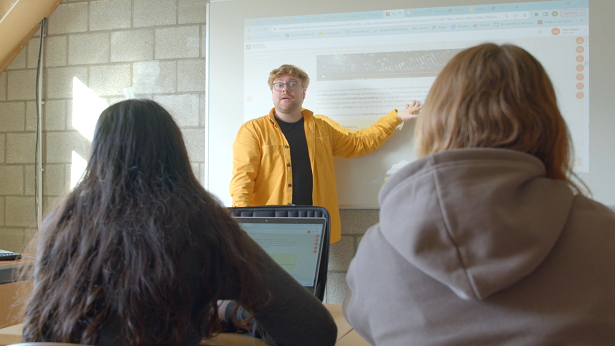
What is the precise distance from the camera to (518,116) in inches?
30.3

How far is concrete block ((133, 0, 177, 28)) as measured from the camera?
319cm

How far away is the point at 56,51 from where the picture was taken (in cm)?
341

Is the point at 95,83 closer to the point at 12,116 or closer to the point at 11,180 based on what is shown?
the point at 12,116

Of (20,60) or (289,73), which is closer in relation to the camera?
(289,73)

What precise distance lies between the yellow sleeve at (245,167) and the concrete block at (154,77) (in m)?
0.79

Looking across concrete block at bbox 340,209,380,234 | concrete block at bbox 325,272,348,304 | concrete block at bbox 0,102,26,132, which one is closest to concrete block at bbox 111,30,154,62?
concrete block at bbox 0,102,26,132

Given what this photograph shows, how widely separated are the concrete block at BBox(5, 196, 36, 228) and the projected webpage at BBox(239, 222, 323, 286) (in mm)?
2778

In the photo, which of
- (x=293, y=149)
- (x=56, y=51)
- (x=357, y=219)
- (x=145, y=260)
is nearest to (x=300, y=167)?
(x=293, y=149)

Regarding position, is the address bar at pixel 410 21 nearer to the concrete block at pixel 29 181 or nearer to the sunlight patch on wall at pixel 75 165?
the sunlight patch on wall at pixel 75 165

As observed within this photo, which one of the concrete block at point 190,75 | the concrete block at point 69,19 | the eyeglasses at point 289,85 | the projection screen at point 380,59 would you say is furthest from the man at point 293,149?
the concrete block at point 69,19

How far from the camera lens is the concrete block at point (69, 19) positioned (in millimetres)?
3359

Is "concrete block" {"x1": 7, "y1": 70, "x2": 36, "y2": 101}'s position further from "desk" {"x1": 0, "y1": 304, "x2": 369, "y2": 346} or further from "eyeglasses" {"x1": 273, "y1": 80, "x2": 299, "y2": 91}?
"desk" {"x1": 0, "y1": 304, "x2": 369, "y2": 346}

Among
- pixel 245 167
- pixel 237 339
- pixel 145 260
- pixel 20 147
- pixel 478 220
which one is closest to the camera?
pixel 478 220

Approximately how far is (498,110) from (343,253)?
88.7 inches
